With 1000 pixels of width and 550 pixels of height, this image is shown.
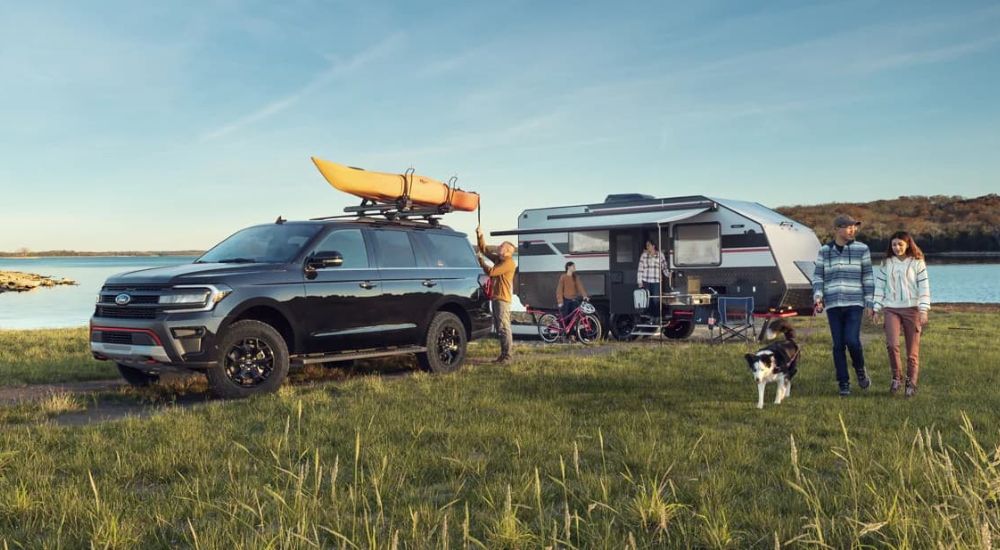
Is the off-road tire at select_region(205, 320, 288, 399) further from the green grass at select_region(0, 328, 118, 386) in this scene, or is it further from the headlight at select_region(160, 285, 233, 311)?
the green grass at select_region(0, 328, 118, 386)

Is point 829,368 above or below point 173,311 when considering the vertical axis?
below

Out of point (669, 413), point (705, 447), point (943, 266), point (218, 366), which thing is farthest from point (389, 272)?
point (943, 266)

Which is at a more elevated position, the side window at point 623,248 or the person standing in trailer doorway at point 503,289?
the side window at point 623,248

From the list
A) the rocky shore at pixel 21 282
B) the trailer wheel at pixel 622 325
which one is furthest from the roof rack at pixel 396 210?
the rocky shore at pixel 21 282

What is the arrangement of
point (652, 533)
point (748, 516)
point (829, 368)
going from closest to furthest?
point (652, 533)
point (748, 516)
point (829, 368)

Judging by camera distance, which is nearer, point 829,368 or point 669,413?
point 669,413

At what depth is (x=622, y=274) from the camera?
17141 mm

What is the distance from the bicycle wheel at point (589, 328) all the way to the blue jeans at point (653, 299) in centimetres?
110

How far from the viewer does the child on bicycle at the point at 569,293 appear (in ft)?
53.1

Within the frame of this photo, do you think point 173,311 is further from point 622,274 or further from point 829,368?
point 622,274

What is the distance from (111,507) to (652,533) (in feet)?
9.24

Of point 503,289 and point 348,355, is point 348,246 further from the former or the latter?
point 503,289

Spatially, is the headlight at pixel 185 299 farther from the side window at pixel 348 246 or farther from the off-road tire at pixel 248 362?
the side window at pixel 348 246

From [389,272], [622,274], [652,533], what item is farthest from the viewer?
[622,274]
